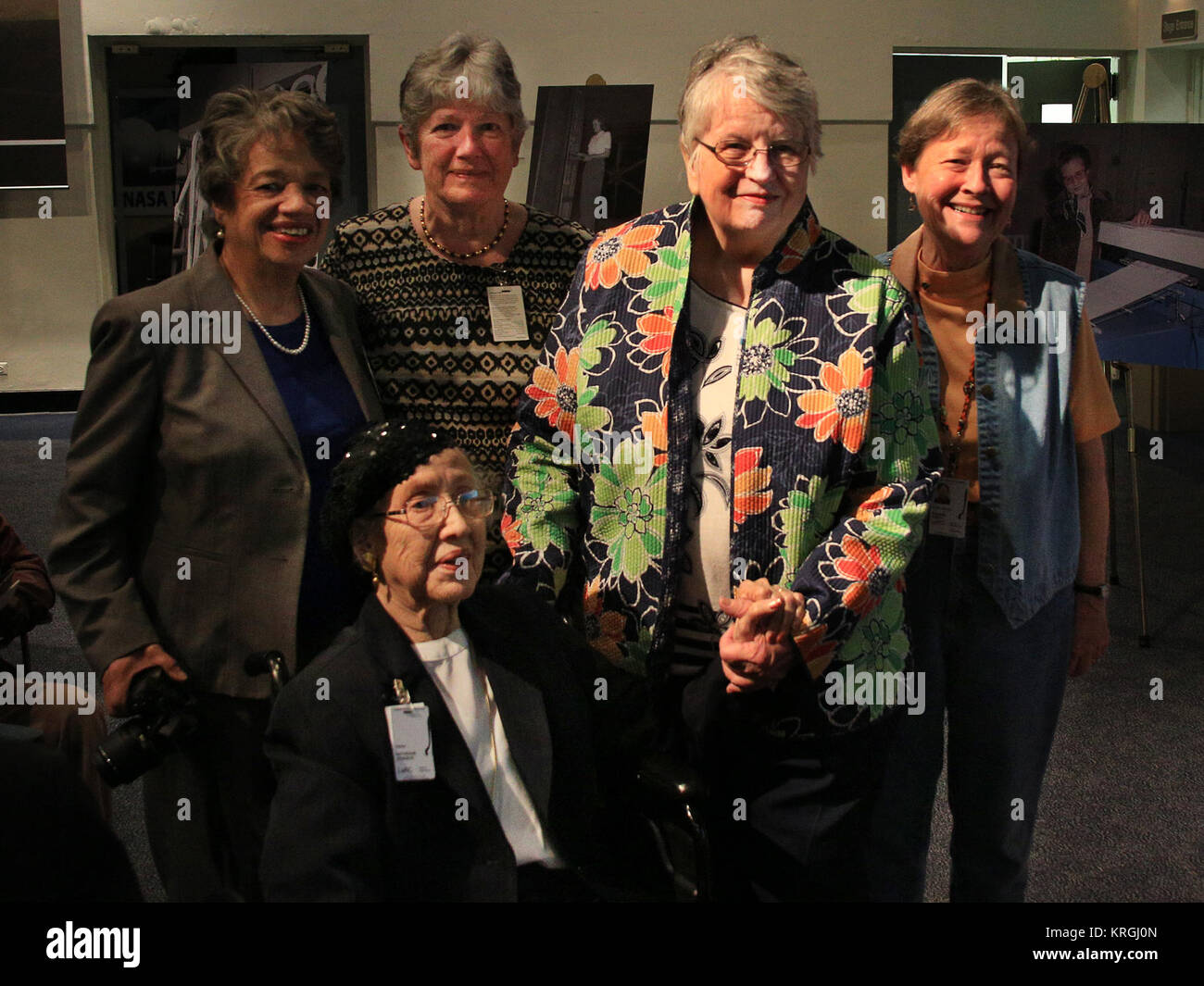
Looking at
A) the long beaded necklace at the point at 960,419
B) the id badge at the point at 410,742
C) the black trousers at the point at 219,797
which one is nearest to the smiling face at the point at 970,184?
the long beaded necklace at the point at 960,419

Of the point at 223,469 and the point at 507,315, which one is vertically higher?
the point at 507,315

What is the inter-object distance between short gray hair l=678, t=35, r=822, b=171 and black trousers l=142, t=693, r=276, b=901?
111 cm

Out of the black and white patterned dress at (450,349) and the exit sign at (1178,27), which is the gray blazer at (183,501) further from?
the exit sign at (1178,27)

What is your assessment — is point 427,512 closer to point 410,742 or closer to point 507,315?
point 410,742

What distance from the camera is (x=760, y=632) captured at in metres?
1.57

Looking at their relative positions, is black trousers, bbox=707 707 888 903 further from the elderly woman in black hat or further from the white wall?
the white wall

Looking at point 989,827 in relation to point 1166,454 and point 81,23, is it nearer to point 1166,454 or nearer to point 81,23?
point 81,23

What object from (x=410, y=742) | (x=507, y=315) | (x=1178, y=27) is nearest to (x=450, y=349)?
(x=507, y=315)

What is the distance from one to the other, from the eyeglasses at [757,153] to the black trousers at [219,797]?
1.07 m

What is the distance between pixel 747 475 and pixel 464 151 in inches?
28.7

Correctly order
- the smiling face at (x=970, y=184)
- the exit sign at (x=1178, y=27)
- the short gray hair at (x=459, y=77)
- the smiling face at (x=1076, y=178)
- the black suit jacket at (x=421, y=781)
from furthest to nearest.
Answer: the exit sign at (x=1178, y=27)
the smiling face at (x=1076, y=178)
the smiling face at (x=970, y=184)
the short gray hair at (x=459, y=77)
the black suit jacket at (x=421, y=781)

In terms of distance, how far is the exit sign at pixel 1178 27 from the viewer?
18.9 feet
